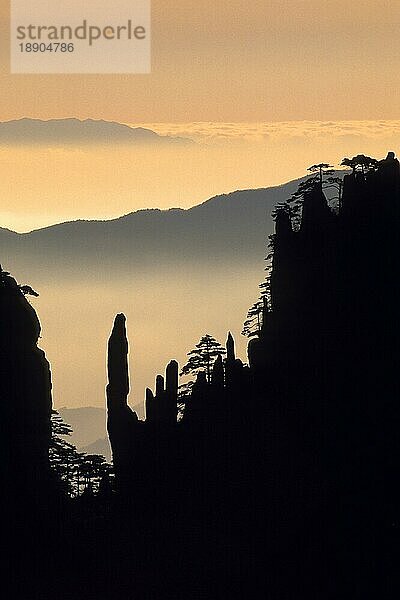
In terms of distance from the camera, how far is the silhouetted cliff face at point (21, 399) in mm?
121750

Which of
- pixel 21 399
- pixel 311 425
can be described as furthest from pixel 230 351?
pixel 21 399

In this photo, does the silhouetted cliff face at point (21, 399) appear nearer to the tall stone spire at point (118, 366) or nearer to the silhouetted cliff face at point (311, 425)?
the tall stone spire at point (118, 366)

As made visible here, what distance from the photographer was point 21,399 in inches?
4926

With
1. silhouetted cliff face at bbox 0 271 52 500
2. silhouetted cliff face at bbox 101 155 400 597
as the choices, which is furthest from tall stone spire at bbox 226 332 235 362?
silhouetted cliff face at bbox 0 271 52 500

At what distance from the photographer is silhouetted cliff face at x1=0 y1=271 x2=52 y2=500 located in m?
122

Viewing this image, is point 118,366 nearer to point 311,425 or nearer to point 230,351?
point 230,351

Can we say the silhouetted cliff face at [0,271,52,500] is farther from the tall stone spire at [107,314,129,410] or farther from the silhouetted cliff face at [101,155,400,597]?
the silhouetted cliff face at [101,155,400,597]

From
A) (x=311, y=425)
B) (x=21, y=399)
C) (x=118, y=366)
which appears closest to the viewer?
(x=311, y=425)

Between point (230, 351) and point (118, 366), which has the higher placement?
point (118, 366)

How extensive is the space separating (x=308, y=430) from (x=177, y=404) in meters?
23.2

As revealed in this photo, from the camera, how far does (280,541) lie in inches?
4323

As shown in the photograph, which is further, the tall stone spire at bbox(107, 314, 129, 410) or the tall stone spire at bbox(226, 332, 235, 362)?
the tall stone spire at bbox(107, 314, 129, 410)

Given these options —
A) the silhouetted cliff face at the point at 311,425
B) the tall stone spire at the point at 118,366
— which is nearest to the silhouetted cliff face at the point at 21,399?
the tall stone spire at the point at 118,366

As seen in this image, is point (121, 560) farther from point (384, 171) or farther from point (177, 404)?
point (384, 171)
